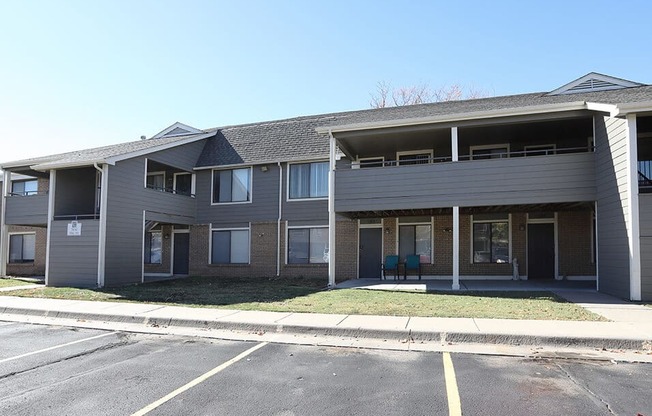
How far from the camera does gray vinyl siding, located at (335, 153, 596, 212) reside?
1292 cm

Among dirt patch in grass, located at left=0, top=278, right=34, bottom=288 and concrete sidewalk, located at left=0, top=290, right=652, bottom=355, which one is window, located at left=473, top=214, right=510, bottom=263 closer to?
concrete sidewalk, located at left=0, top=290, right=652, bottom=355

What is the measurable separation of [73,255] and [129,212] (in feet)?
7.89

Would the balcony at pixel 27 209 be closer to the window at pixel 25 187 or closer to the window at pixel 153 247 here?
the window at pixel 25 187

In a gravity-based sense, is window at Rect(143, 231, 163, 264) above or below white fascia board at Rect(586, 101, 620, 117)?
below

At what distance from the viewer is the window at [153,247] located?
21.0 metres

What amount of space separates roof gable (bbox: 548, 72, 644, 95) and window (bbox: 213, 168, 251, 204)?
13049mm

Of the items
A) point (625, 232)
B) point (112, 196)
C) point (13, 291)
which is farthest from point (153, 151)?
point (625, 232)

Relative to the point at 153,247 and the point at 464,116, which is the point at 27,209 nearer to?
the point at 153,247

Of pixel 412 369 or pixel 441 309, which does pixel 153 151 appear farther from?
pixel 412 369

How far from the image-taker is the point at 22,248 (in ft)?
76.3

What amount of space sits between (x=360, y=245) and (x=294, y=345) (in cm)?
1105

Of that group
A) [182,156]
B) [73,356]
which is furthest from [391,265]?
[73,356]

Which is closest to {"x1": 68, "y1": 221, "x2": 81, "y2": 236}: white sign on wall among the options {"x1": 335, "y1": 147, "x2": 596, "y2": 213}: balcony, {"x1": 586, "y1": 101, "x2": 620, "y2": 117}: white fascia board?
{"x1": 335, "y1": 147, "x2": 596, "y2": 213}: balcony

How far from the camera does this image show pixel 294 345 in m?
7.17
